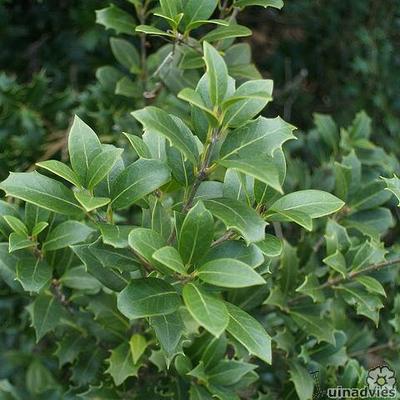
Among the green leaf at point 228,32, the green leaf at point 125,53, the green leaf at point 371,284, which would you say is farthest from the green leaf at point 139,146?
the green leaf at point 125,53

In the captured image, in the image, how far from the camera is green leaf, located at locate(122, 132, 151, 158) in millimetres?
1089

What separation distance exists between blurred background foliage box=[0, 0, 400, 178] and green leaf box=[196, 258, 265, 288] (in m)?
0.98

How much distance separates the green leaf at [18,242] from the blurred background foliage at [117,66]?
708 mm

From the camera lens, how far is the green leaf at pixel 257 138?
3.43 ft

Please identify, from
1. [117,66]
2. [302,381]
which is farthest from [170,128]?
[117,66]

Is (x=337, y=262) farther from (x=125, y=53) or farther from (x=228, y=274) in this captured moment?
(x=125, y=53)

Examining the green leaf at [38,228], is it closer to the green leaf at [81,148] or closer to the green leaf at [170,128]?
the green leaf at [81,148]

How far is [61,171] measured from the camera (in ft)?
3.41

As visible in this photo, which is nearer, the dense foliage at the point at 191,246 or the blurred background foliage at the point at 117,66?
the dense foliage at the point at 191,246

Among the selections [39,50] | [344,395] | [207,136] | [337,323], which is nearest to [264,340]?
[207,136]

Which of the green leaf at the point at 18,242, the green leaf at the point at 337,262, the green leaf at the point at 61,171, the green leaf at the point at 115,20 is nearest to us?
the green leaf at the point at 61,171

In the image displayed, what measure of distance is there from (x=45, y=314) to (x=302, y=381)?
571 mm

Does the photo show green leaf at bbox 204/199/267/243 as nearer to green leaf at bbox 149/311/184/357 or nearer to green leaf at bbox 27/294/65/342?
green leaf at bbox 149/311/184/357

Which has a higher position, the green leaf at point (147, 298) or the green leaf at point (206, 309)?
the green leaf at point (206, 309)
